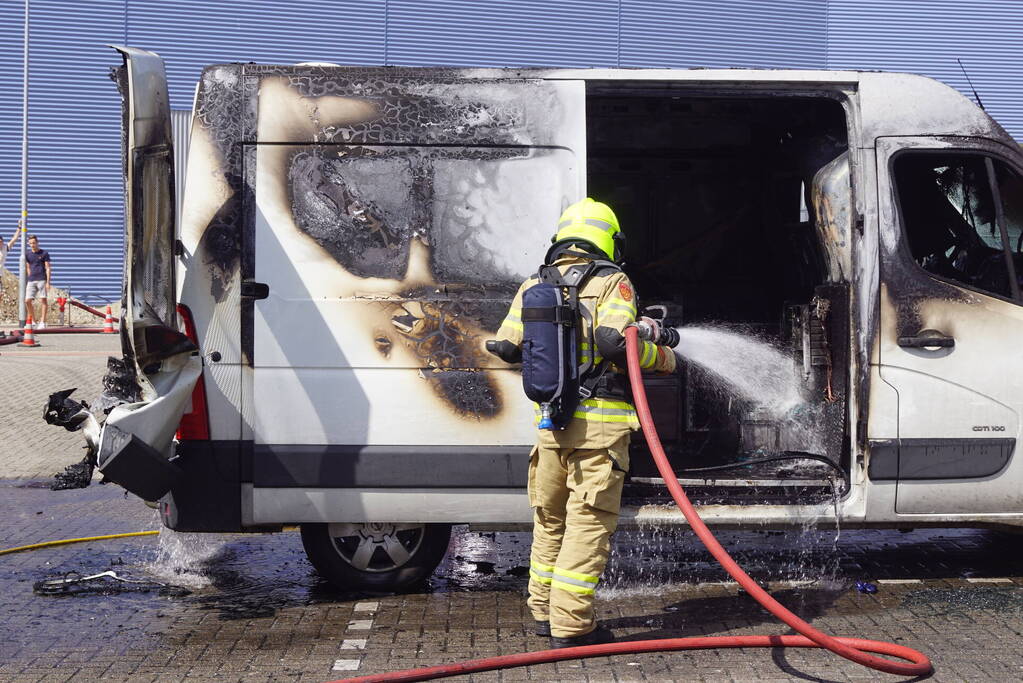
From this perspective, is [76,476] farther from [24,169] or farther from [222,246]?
[24,169]

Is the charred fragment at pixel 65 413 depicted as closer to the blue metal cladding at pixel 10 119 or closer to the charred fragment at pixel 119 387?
the charred fragment at pixel 119 387

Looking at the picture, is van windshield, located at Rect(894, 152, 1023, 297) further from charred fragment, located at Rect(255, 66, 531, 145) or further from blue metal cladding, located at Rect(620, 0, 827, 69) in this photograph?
blue metal cladding, located at Rect(620, 0, 827, 69)

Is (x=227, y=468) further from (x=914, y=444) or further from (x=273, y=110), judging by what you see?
(x=914, y=444)

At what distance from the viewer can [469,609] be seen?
5.50m

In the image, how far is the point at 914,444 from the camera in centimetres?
553

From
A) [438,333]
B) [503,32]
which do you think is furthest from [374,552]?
[503,32]

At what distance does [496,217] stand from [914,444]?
2.22 meters

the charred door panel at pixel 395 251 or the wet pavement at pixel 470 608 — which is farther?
the charred door panel at pixel 395 251

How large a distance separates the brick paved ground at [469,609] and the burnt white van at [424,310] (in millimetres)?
406

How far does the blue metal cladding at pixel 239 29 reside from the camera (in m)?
23.2

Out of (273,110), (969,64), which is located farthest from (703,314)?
(969,64)

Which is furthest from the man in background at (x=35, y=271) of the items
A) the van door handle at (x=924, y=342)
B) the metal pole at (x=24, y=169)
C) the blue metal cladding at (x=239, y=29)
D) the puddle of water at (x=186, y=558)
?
the van door handle at (x=924, y=342)

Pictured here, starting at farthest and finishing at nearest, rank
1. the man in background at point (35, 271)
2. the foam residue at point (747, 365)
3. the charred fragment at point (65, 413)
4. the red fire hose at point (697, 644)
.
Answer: the man in background at point (35, 271) → the foam residue at point (747, 365) → the charred fragment at point (65, 413) → the red fire hose at point (697, 644)

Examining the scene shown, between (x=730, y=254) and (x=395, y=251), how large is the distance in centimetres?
368
